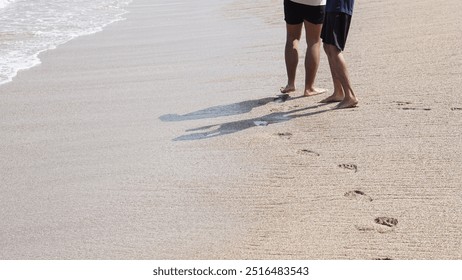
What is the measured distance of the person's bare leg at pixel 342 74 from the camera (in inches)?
261

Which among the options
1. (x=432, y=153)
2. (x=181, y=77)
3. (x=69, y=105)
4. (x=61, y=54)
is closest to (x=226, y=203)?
(x=432, y=153)

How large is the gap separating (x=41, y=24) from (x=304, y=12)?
604cm

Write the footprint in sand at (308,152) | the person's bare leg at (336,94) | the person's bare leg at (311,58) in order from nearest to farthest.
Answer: the footprint in sand at (308,152)
the person's bare leg at (336,94)
the person's bare leg at (311,58)

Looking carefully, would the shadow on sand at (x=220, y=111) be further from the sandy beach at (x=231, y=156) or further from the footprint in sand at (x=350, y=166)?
the footprint in sand at (x=350, y=166)

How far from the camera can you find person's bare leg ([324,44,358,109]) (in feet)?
21.8

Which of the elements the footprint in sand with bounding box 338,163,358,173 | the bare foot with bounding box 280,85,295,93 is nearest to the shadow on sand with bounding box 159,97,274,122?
the bare foot with bounding box 280,85,295,93

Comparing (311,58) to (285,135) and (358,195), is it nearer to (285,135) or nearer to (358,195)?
(285,135)

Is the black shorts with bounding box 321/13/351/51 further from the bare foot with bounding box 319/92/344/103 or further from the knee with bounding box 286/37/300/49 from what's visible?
the knee with bounding box 286/37/300/49

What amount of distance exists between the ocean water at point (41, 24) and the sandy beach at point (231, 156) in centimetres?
41

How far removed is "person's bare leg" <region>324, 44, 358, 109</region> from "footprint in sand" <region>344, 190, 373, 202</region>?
1.94 meters

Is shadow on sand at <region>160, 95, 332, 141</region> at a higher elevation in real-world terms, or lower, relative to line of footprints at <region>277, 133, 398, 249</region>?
lower

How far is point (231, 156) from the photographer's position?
18.3ft

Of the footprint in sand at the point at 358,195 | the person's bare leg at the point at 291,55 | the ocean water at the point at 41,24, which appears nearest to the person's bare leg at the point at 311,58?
the person's bare leg at the point at 291,55

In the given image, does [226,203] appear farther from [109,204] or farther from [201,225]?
[109,204]
